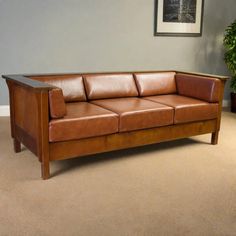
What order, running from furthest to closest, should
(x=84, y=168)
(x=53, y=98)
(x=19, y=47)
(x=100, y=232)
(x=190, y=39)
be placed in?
1. (x=190, y=39)
2. (x=19, y=47)
3. (x=84, y=168)
4. (x=53, y=98)
5. (x=100, y=232)

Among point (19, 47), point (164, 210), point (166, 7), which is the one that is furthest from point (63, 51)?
point (164, 210)

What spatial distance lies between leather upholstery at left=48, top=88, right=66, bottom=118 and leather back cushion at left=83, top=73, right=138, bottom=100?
2.42ft

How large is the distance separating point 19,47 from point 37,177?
7.01 ft

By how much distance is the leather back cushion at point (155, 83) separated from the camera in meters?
3.28

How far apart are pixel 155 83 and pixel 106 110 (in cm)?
95

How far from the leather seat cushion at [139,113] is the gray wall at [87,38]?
56.2 inches

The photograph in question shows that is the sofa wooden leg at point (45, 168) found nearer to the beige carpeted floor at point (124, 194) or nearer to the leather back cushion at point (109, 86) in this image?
the beige carpeted floor at point (124, 194)

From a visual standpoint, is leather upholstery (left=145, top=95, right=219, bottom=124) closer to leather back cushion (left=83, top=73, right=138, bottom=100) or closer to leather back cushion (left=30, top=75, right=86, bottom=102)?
leather back cushion (left=83, top=73, right=138, bottom=100)

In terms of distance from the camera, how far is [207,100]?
3.08 meters

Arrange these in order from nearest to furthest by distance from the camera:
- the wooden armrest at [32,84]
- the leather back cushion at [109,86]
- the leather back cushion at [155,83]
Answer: the wooden armrest at [32,84], the leather back cushion at [109,86], the leather back cushion at [155,83]

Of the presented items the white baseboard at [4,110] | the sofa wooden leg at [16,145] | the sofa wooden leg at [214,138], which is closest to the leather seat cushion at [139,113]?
the sofa wooden leg at [214,138]

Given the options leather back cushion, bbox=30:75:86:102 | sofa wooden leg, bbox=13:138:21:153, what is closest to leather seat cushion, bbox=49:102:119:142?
leather back cushion, bbox=30:75:86:102

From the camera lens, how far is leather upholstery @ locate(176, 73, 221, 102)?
304 centimetres

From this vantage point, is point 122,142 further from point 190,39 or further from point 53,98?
point 190,39
